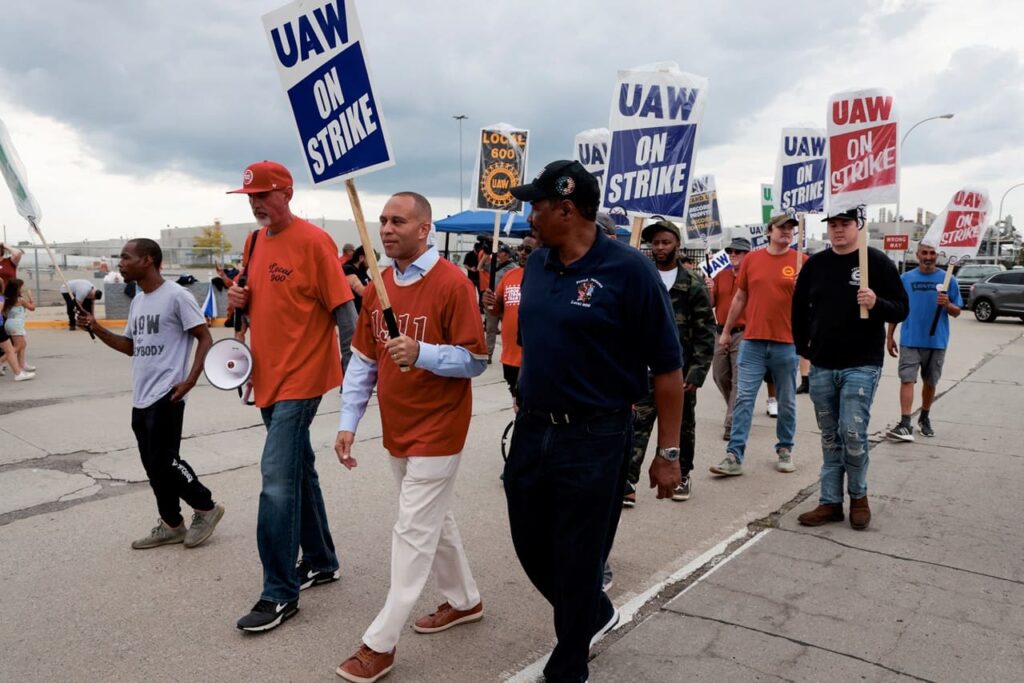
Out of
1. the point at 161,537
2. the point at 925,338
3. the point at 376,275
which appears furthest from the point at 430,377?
the point at 925,338

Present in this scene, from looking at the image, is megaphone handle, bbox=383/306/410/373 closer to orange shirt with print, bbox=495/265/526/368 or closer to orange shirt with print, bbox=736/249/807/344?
orange shirt with print, bbox=495/265/526/368

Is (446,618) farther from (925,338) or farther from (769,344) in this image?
(925,338)

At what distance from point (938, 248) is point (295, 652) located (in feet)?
24.6

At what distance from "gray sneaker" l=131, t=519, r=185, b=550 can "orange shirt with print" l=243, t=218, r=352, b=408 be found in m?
1.39

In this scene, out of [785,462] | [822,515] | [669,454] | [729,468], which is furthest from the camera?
[785,462]

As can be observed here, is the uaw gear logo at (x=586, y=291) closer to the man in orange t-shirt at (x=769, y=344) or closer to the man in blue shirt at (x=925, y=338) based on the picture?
the man in orange t-shirt at (x=769, y=344)

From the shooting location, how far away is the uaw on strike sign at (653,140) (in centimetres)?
524

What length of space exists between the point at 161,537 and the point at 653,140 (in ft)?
13.1

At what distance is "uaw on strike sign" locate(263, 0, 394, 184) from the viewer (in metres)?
3.06

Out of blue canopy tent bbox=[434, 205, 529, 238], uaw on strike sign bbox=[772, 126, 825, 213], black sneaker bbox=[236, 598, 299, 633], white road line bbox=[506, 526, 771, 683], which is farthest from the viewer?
blue canopy tent bbox=[434, 205, 529, 238]

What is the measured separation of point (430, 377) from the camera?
3.15 m

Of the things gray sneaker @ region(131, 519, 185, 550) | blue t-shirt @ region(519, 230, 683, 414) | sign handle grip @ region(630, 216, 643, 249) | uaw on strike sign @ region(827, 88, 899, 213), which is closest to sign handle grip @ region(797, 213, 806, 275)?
uaw on strike sign @ region(827, 88, 899, 213)

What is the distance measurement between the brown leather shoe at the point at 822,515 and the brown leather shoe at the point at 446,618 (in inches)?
94.2

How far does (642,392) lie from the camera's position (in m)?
2.86
